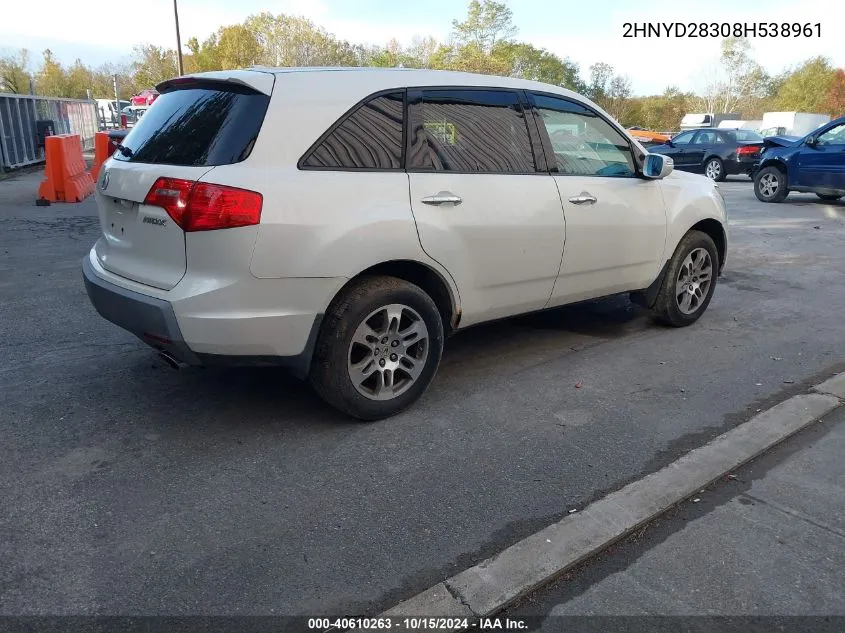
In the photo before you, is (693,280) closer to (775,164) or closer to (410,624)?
(410,624)

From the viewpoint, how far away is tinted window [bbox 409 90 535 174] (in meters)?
3.77

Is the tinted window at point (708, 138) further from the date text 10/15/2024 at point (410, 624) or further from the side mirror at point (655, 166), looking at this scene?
the date text 10/15/2024 at point (410, 624)

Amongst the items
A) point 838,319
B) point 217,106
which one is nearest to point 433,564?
point 217,106

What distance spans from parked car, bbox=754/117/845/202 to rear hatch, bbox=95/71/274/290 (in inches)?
506

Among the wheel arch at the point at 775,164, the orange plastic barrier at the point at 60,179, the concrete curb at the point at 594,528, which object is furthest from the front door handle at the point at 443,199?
the wheel arch at the point at 775,164

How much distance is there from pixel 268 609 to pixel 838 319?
17.8 ft

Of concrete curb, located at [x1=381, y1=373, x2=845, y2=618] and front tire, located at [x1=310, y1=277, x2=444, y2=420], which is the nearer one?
concrete curb, located at [x1=381, y1=373, x2=845, y2=618]

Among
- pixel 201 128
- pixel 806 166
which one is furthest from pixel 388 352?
pixel 806 166

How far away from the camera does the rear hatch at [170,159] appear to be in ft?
10.6

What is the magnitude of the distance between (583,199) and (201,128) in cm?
234

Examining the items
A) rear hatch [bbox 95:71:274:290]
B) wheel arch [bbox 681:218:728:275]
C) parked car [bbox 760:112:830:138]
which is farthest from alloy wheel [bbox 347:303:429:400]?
parked car [bbox 760:112:830:138]

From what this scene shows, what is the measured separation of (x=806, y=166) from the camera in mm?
13492

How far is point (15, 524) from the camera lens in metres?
2.72

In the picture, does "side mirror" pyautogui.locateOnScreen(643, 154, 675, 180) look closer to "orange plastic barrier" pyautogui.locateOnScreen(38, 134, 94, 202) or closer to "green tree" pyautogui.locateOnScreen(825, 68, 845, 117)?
"orange plastic barrier" pyautogui.locateOnScreen(38, 134, 94, 202)
